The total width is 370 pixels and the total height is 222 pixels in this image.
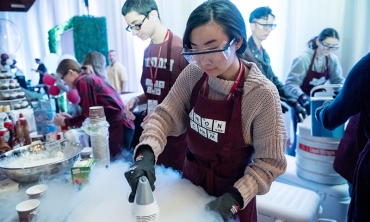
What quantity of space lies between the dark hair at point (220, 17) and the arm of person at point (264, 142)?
180 millimetres

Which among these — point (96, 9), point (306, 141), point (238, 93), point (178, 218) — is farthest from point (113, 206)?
point (96, 9)

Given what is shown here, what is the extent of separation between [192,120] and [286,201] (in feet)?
2.39

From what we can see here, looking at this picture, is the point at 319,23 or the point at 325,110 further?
the point at 319,23

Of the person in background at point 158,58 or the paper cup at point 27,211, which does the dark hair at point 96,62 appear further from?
the paper cup at point 27,211

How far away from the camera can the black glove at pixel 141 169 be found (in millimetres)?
670

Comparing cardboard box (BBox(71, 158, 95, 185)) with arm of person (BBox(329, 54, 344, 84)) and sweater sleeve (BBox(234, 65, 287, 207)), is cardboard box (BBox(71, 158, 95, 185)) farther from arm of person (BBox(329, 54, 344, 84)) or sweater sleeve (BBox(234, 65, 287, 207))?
arm of person (BBox(329, 54, 344, 84))

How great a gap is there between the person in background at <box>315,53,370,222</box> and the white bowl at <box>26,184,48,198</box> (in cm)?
106

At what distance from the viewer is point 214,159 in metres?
0.83

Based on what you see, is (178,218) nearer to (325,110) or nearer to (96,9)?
(325,110)

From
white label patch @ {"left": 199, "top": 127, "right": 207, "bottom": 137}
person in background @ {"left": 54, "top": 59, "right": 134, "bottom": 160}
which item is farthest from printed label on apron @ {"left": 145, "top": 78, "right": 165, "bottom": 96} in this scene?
white label patch @ {"left": 199, "top": 127, "right": 207, "bottom": 137}

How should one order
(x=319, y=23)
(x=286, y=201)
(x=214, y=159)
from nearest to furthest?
(x=214, y=159)
(x=286, y=201)
(x=319, y=23)

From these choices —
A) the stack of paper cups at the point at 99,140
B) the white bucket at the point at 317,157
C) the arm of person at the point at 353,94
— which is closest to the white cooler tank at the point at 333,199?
the white bucket at the point at 317,157

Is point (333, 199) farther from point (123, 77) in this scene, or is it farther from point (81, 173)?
point (123, 77)

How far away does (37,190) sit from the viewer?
854mm
